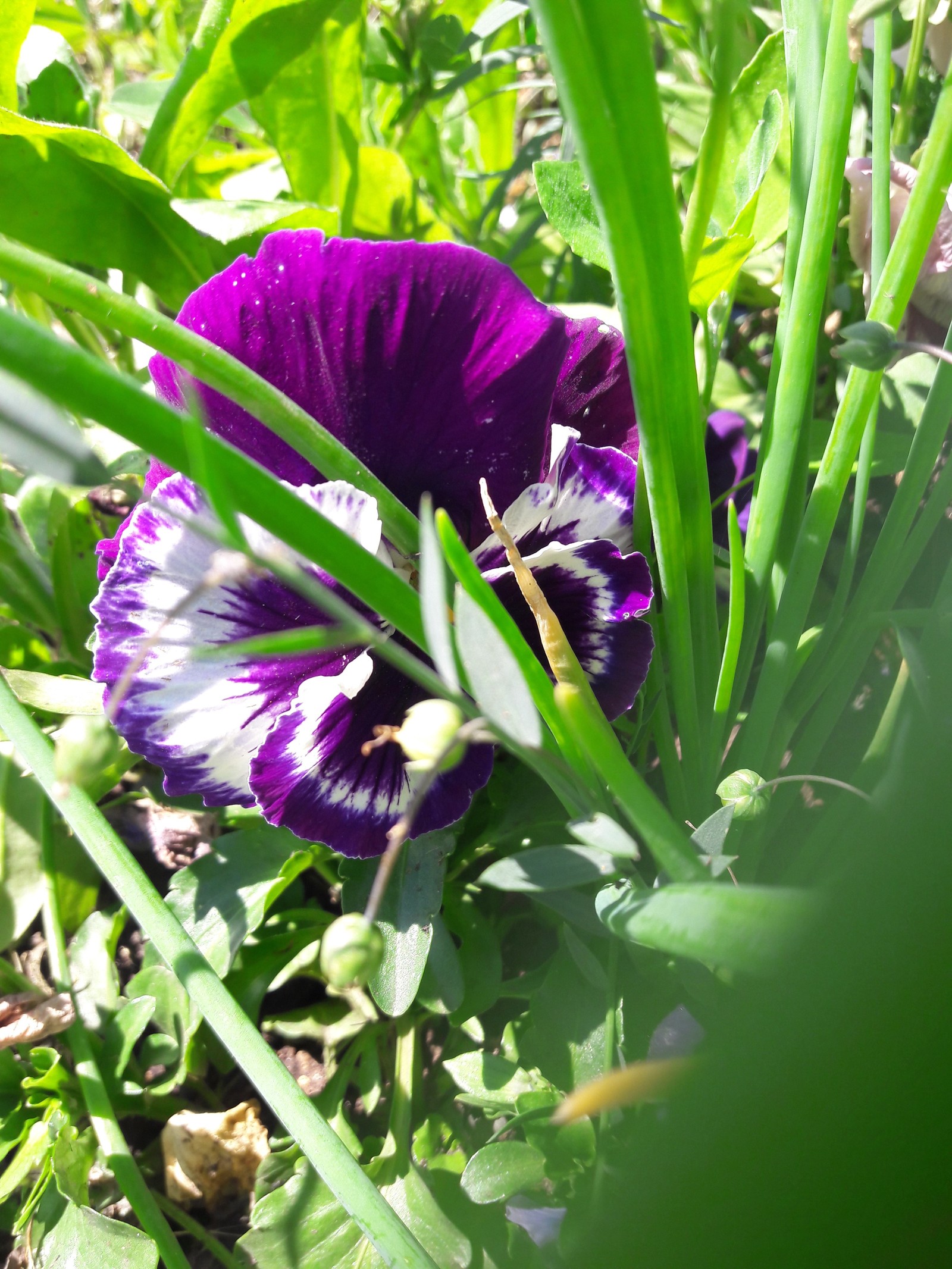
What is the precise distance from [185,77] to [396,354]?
39cm

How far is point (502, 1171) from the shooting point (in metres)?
0.42

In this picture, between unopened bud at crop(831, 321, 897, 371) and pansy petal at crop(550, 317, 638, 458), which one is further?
pansy petal at crop(550, 317, 638, 458)

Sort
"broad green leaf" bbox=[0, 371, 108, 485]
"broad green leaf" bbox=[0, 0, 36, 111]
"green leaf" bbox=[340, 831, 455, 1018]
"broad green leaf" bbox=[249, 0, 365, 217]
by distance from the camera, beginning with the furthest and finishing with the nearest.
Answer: "broad green leaf" bbox=[249, 0, 365, 217] → "broad green leaf" bbox=[0, 0, 36, 111] → "green leaf" bbox=[340, 831, 455, 1018] → "broad green leaf" bbox=[0, 371, 108, 485]

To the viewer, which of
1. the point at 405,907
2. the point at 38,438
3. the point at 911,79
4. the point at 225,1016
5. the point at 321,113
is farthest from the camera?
the point at 321,113

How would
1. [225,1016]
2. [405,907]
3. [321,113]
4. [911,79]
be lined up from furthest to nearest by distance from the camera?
[321,113], [911,79], [405,907], [225,1016]

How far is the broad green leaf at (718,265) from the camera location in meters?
0.39

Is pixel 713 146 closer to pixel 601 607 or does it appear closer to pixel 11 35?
pixel 601 607

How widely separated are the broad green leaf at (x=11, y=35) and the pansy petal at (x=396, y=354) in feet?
1.07

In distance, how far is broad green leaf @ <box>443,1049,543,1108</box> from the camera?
1.54 feet

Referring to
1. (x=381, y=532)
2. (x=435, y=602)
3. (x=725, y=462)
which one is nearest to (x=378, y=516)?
(x=381, y=532)

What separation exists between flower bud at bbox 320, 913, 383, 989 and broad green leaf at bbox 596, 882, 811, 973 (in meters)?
0.09

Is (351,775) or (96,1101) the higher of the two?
(351,775)

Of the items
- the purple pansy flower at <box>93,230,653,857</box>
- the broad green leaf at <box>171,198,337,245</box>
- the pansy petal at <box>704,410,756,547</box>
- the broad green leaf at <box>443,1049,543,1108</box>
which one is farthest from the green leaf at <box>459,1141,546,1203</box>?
the broad green leaf at <box>171,198,337,245</box>

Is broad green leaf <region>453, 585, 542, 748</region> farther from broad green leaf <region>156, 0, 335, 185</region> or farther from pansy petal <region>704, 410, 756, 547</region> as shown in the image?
broad green leaf <region>156, 0, 335, 185</region>
